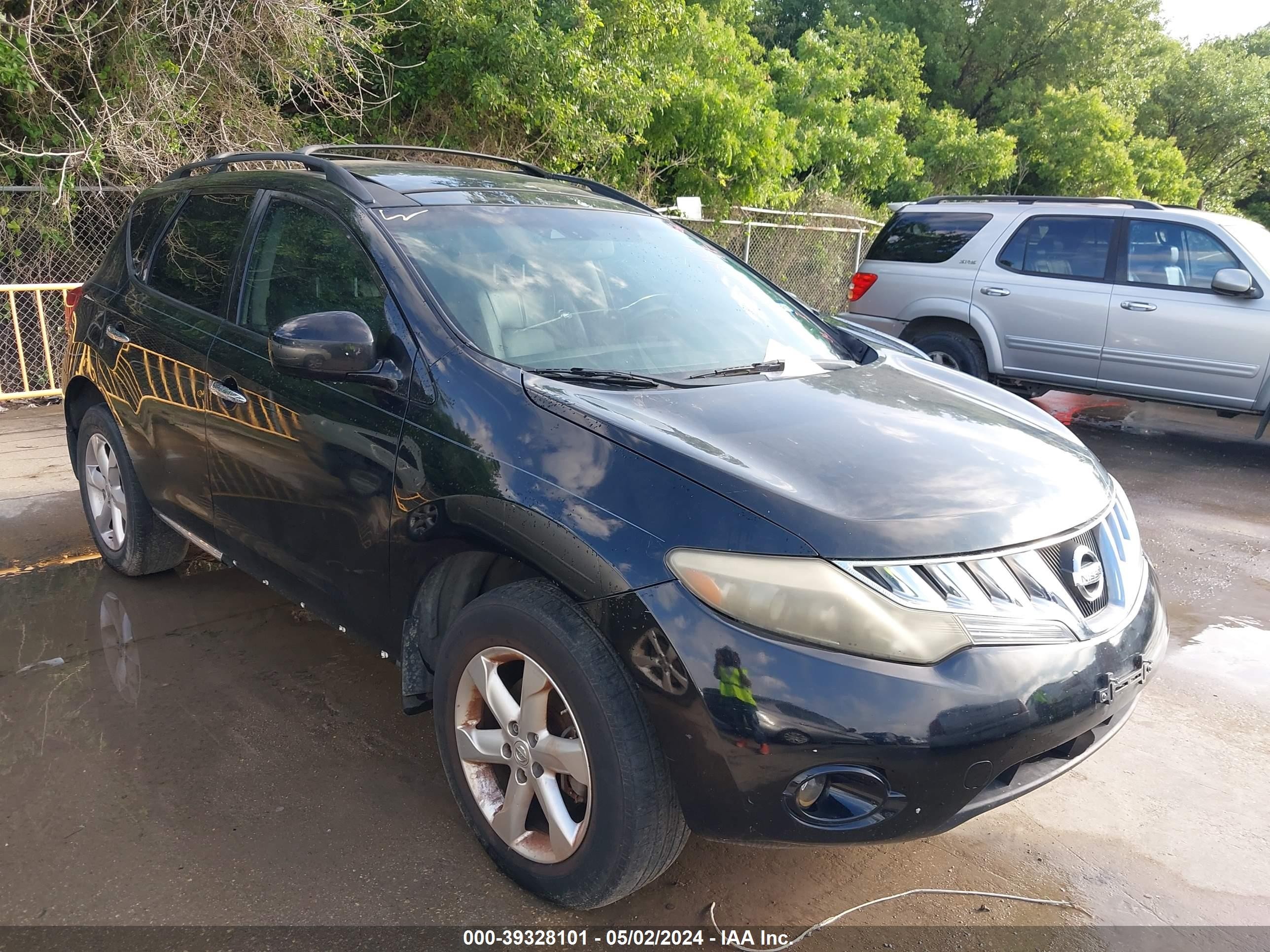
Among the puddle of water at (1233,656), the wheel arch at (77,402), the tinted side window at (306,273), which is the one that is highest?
the tinted side window at (306,273)

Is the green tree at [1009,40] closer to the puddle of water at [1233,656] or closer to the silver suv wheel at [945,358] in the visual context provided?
the silver suv wheel at [945,358]

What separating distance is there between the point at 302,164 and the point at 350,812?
221 centimetres

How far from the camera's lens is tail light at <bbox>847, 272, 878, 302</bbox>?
9.28 meters

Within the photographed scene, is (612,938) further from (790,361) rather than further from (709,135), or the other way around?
(709,135)

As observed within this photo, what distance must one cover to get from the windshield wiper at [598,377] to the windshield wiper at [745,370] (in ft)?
0.57

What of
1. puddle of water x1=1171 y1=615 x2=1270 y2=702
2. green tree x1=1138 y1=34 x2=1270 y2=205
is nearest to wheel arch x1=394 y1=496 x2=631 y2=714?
puddle of water x1=1171 y1=615 x2=1270 y2=702

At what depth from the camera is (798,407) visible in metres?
2.77

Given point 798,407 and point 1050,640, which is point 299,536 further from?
point 1050,640

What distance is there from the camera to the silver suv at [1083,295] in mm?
7570

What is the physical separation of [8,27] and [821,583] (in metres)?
8.68

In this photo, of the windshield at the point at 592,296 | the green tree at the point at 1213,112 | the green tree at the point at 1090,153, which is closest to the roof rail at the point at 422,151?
the windshield at the point at 592,296

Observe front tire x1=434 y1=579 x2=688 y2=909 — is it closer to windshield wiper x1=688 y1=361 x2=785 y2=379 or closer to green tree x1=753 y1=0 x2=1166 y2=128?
windshield wiper x1=688 y1=361 x2=785 y2=379

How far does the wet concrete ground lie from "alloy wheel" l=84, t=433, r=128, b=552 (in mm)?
298

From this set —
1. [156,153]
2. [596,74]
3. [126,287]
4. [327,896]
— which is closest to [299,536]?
[327,896]
